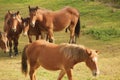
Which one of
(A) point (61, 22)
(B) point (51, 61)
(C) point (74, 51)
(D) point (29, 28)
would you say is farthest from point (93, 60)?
(A) point (61, 22)

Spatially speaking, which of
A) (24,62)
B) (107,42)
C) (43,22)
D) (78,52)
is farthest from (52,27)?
(78,52)

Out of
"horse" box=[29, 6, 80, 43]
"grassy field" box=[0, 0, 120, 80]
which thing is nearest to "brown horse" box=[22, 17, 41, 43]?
"horse" box=[29, 6, 80, 43]

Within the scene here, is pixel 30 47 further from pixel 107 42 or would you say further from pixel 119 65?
pixel 107 42

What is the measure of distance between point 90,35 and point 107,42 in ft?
5.21

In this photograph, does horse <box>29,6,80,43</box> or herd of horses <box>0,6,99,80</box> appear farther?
horse <box>29,6,80,43</box>

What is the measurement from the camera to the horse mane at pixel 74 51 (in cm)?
758

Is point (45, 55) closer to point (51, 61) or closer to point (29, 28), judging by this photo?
point (51, 61)

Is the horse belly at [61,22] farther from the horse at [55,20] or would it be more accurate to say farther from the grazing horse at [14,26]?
the grazing horse at [14,26]

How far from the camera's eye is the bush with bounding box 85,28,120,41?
49.4 feet

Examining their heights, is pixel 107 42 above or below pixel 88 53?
below

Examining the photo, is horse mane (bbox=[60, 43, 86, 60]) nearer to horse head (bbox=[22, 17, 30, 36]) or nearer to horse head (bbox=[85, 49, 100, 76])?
horse head (bbox=[85, 49, 100, 76])

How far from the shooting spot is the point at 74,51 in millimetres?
7699

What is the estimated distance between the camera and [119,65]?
11.1 m

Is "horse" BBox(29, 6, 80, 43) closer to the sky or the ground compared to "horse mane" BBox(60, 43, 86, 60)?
closer to the ground
